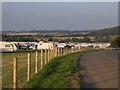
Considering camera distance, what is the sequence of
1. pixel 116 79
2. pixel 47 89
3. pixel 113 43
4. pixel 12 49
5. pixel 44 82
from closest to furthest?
pixel 47 89, pixel 44 82, pixel 116 79, pixel 12 49, pixel 113 43

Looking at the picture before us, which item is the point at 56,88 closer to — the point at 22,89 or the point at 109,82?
the point at 22,89

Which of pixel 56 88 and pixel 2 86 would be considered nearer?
pixel 56 88

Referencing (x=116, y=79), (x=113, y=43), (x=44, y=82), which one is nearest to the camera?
(x=44, y=82)

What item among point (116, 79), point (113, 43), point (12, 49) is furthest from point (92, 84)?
point (113, 43)

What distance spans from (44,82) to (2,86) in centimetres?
166

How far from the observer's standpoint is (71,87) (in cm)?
1589

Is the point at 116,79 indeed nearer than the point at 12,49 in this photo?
Yes

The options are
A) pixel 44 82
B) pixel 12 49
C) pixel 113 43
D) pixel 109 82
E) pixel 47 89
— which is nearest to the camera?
pixel 47 89

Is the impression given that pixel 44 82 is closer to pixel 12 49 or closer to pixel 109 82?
pixel 109 82

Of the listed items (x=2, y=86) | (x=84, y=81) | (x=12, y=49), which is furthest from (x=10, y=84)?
(x=12, y=49)

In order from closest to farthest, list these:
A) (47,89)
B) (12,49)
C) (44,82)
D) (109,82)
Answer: (47,89) → (44,82) → (109,82) → (12,49)

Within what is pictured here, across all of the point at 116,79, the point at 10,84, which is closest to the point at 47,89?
the point at 10,84

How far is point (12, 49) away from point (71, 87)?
2848 inches

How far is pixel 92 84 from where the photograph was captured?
1755 centimetres
